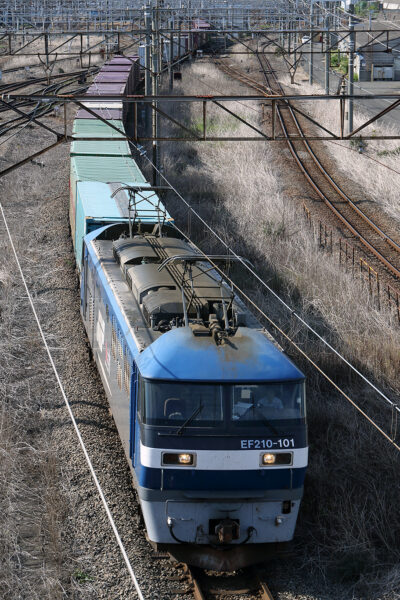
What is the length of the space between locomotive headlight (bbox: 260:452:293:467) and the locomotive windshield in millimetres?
338

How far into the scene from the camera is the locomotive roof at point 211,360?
26.4 feet

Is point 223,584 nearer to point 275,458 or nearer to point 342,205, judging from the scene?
point 275,458

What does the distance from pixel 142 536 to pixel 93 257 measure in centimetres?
520

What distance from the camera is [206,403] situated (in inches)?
318

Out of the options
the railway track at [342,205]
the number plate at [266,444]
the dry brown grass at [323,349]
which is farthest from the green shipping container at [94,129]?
the number plate at [266,444]

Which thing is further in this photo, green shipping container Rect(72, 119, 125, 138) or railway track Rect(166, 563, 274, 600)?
green shipping container Rect(72, 119, 125, 138)

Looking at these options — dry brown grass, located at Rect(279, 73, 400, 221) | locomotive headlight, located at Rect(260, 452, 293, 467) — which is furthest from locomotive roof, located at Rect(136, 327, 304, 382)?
dry brown grass, located at Rect(279, 73, 400, 221)

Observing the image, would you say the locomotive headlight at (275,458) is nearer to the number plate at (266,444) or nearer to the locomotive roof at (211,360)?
the number plate at (266,444)

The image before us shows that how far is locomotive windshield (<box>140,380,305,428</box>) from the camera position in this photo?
8.05 m

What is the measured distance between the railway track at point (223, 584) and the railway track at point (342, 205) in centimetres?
814

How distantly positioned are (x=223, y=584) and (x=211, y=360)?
2.34 meters

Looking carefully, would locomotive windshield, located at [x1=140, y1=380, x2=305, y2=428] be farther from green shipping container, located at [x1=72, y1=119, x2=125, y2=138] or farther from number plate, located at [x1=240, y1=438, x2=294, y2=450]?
green shipping container, located at [x1=72, y1=119, x2=125, y2=138]

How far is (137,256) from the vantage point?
1134 cm

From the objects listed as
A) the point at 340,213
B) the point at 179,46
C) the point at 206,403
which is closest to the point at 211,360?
the point at 206,403
